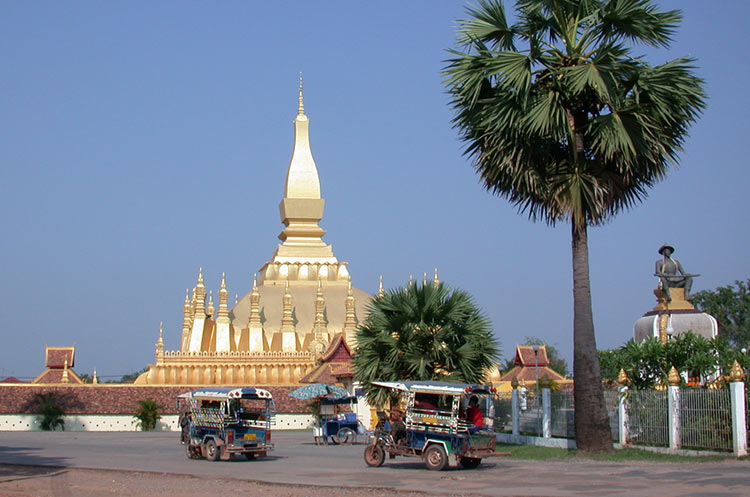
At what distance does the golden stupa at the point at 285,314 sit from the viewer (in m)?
43.5

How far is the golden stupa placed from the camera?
43500mm

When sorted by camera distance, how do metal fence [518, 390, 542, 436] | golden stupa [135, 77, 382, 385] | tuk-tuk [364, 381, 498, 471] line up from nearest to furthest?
1. tuk-tuk [364, 381, 498, 471]
2. metal fence [518, 390, 542, 436]
3. golden stupa [135, 77, 382, 385]

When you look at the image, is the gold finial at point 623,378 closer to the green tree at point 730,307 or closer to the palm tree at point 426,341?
the palm tree at point 426,341

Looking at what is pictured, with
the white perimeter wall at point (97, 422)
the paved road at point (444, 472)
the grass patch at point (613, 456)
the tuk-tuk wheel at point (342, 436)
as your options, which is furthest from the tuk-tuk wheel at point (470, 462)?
the white perimeter wall at point (97, 422)

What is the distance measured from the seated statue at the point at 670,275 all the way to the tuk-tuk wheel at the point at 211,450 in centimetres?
1217

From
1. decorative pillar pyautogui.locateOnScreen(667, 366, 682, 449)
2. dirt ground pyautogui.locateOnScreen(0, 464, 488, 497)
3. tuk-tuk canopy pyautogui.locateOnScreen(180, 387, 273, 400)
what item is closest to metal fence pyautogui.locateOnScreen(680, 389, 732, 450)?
decorative pillar pyautogui.locateOnScreen(667, 366, 682, 449)

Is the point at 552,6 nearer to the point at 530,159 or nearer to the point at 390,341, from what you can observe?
the point at 530,159

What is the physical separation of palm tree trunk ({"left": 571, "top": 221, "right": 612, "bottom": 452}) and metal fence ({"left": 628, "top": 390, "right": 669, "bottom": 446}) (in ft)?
4.96

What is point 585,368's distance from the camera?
19.8 m

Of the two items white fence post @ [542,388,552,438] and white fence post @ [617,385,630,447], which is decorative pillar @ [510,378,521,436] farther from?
white fence post @ [617,385,630,447]

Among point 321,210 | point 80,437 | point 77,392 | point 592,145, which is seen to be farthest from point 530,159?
point 321,210

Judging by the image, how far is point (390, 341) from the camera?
24.4 m

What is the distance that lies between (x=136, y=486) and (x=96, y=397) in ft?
82.4

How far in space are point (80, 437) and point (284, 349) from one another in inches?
517
